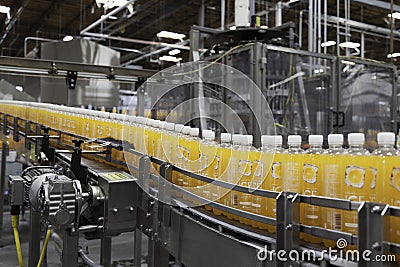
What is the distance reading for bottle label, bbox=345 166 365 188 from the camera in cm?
74

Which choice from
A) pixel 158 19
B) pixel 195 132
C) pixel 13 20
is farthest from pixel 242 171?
pixel 13 20

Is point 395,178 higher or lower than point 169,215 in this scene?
higher

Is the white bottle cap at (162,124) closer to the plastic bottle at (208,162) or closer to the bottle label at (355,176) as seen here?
the plastic bottle at (208,162)

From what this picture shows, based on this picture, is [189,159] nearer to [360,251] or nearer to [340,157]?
[340,157]

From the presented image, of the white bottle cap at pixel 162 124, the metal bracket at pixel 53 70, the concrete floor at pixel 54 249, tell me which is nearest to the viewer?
the white bottle cap at pixel 162 124

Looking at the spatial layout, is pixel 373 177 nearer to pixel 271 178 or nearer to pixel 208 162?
pixel 271 178

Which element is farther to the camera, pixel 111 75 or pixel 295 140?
pixel 111 75

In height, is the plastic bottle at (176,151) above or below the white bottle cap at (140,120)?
below

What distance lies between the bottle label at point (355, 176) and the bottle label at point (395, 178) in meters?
0.05

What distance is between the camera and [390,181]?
718mm

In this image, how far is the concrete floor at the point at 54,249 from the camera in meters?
3.64

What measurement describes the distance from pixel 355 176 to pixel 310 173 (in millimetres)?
102

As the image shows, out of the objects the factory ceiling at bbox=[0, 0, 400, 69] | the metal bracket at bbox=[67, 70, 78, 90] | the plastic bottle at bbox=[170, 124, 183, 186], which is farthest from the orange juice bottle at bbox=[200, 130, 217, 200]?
the factory ceiling at bbox=[0, 0, 400, 69]

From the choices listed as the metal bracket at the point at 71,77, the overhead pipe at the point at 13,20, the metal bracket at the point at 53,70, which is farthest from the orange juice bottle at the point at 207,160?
the overhead pipe at the point at 13,20
